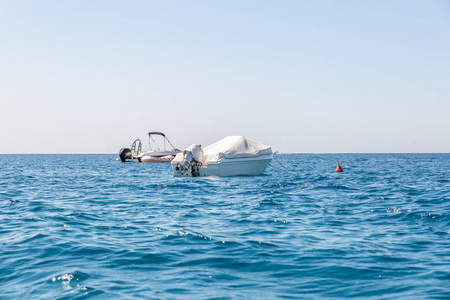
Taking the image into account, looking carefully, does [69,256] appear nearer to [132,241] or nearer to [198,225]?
[132,241]

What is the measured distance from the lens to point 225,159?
105 feet

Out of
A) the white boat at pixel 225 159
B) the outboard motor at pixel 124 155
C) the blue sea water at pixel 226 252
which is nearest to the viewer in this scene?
the blue sea water at pixel 226 252

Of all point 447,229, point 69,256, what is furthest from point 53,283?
point 447,229

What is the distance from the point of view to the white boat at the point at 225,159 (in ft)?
105

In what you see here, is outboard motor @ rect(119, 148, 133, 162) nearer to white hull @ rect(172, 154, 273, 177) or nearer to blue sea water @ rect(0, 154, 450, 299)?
white hull @ rect(172, 154, 273, 177)

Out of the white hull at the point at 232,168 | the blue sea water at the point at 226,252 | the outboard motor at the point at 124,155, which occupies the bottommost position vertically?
the blue sea water at the point at 226,252

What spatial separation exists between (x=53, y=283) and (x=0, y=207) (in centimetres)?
1097

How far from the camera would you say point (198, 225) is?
38.9 ft

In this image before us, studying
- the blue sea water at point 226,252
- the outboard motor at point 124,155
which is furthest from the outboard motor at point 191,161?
the outboard motor at point 124,155

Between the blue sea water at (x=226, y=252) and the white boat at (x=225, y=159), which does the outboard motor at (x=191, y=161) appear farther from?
the blue sea water at (x=226, y=252)

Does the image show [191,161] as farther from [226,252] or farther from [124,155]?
[124,155]

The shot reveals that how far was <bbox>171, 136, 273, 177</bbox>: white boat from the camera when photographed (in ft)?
105

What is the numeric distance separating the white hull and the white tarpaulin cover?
338mm

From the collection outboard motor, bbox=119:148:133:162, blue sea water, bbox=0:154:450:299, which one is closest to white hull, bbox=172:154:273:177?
blue sea water, bbox=0:154:450:299
